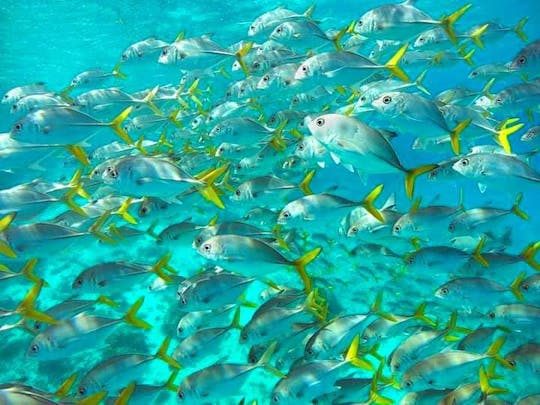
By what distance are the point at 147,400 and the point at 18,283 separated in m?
10.4

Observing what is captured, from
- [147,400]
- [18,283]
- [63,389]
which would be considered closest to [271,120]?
[147,400]

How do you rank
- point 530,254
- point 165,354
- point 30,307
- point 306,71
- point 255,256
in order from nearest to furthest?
point 30,307 → point 255,256 → point 165,354 → point 530,254 → point 306,71

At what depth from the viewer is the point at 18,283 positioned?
43.1ft

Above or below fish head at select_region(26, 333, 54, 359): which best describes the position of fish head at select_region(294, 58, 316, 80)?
above

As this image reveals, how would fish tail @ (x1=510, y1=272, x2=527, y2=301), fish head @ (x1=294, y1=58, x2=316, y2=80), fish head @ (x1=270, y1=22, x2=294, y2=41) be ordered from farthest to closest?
1. fish head @ (x1=270, y1=22, x2=294, y2=41)
2. fish head @ (x1=294, y1=58, x2=316, y2=80)
3. fish tail @ (x1=510, y1=272, x2=527, y2=301)

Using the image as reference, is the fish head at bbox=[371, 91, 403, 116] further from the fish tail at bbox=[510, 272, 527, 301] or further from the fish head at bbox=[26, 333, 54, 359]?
the fish head at bbox=[26, 333, 54, 359]

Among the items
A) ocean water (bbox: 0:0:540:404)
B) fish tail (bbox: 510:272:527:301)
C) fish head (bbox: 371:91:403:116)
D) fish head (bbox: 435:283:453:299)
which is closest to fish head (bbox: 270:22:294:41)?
ocean water (bbox: 0:0:540:404)

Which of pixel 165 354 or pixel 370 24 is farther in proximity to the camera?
pixel 370 24

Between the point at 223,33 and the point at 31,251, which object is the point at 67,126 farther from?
the point at 223,33

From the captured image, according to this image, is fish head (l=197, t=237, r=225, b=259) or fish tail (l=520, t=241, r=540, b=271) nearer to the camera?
fish head (l=197, t=237, r=225, b=259)

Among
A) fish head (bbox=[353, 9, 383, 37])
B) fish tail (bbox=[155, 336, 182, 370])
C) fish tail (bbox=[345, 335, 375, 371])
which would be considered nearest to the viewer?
fish tail (bbox=[345, 335, 375, 371])

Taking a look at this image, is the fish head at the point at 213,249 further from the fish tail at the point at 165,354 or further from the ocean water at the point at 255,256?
the fish tail at the point at 165,354

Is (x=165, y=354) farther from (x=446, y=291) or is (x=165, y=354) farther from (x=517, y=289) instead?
(x=517, y=289)

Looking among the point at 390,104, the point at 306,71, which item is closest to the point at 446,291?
the point at 390,104
